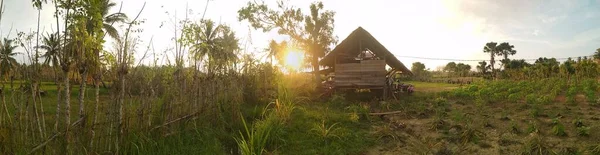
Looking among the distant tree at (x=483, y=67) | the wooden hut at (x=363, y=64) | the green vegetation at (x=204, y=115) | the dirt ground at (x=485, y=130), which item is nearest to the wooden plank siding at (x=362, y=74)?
the wooden hut at (x=363, y=64)

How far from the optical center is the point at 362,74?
13.1 m

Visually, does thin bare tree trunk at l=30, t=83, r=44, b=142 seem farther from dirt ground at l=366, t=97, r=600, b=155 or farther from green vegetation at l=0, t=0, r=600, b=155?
dirt ground at l=366, t=97, r=600, b=155

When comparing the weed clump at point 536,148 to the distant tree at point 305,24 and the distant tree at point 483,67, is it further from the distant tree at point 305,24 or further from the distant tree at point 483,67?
the distant tree at point 483,67

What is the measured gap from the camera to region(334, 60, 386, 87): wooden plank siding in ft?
42.4

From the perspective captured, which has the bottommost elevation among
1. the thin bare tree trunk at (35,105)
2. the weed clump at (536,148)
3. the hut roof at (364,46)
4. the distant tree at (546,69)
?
the weed clump at (536,148)

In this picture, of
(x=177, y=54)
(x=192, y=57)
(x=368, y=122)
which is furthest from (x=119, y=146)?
(x=368, y=122)

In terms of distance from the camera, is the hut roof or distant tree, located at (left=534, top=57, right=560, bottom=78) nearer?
the hut roof

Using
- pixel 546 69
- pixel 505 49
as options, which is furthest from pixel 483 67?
pixel 546 69

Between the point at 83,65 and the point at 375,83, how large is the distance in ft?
35.9

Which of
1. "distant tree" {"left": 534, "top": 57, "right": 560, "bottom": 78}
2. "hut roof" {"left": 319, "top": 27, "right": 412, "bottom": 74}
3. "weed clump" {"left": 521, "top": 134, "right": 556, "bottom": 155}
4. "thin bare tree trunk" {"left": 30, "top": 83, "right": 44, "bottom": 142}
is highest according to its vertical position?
"hut roof" {"left": 319, "top": 27, "right": 412, "bottom": 74}

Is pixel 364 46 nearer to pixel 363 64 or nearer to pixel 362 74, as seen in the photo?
pixel 363 64

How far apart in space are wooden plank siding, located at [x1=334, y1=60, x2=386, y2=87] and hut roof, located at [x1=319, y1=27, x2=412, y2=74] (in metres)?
0.52

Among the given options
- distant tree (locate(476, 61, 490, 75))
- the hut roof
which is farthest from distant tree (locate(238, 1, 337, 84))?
distant tree (locate(476, 61, 490, 75))

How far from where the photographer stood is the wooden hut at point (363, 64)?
42.4 ft
